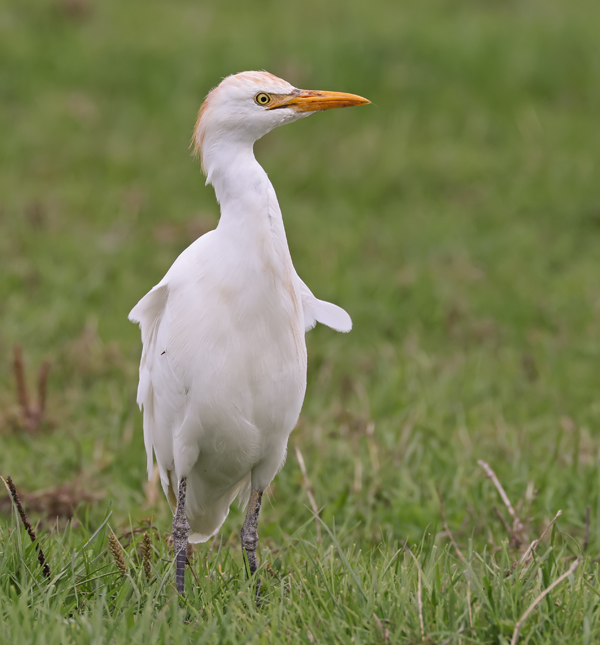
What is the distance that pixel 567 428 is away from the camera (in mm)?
5023

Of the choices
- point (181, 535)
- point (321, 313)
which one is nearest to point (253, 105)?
point (321, 313)

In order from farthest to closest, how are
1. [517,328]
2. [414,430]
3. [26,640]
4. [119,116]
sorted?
[119,116] → [517,328] → [414,430] → [26,640]

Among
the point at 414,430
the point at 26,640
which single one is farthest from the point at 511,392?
the point at 26,640

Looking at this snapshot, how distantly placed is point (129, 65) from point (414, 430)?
22.1 ft

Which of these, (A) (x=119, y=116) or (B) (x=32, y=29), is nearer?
(A) (x=119, y=116)

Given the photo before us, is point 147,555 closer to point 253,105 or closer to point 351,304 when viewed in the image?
point 253,105

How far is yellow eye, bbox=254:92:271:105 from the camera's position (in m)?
2.83

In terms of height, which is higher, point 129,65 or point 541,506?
point 129,65

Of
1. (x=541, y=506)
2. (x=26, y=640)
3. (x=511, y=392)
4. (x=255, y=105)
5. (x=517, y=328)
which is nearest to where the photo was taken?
(x=26, y=640)

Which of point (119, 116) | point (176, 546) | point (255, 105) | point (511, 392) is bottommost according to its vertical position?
point (511, 392)

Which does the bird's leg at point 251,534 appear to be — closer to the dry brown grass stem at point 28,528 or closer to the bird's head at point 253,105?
the dry brown grass stem at point 28,528

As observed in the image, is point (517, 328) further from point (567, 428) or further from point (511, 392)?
point (567, 428)

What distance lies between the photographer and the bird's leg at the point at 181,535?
2.82 meters

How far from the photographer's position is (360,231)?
7902mm
